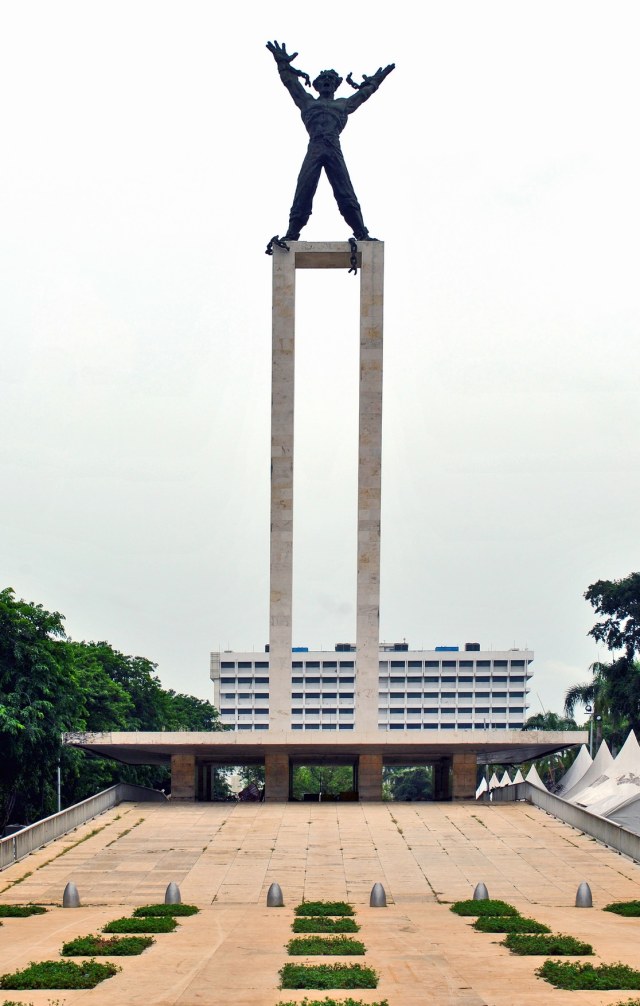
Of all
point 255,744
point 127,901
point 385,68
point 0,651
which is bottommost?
point 127,901

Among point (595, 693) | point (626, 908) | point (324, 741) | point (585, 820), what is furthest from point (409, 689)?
point (626, 908)

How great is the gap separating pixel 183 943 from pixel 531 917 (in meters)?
→ 8.06

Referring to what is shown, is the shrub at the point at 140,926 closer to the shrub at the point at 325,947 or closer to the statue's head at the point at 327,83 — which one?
the shrub at the point at 325,947

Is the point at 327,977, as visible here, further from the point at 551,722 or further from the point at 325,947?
the point at 551,722

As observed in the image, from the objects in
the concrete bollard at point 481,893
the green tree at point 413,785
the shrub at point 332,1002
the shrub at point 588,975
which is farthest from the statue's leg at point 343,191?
the green tree at point 413,785

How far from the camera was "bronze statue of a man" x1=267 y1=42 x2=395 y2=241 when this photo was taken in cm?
5697

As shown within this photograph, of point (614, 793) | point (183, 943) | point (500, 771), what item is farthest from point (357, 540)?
point (500, 771)

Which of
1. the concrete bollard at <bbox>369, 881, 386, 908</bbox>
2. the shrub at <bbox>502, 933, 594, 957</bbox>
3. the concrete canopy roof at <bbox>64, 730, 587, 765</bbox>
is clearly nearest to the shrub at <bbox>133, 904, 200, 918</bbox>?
the concrete bollard at <bbox>369, 881, 386, 908</bbox>

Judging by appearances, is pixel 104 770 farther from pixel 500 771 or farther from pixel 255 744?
pixel 500 771

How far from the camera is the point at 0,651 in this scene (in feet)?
167

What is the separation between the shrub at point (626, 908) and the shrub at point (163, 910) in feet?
31.1

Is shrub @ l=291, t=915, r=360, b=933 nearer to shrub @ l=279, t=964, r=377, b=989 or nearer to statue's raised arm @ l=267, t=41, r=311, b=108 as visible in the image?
shrub @ l=279, t=964, r=377, b=989

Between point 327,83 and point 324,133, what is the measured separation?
7.81ft

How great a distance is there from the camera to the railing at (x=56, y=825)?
3694cm
